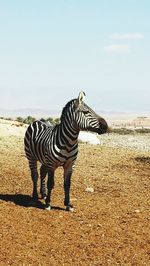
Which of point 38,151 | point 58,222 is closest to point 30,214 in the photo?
Result: point 58,222

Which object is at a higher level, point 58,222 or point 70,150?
point 70,150

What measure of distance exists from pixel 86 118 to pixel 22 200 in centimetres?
287

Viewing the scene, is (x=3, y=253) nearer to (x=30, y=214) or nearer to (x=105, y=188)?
(x=30, y=214)

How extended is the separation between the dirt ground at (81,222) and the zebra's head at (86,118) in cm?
194

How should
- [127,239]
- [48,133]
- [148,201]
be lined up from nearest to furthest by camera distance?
[127,239] < [48,133] < [148,201]

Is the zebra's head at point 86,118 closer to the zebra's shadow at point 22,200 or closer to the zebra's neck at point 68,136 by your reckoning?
the zebra's neck at point 68,136

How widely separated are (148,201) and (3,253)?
5.07 meters

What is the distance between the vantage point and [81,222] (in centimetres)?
1023

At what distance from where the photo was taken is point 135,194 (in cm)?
1310

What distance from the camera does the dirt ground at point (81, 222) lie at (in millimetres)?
8375

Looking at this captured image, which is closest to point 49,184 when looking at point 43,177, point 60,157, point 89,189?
point 60,157

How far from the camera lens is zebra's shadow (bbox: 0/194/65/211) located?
11295mm

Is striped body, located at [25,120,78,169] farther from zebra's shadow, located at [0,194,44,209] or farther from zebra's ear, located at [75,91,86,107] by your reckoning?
zebra's shadow, located at [0,194,44,209]

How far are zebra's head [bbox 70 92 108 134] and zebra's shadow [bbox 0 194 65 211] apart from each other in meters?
2.12
